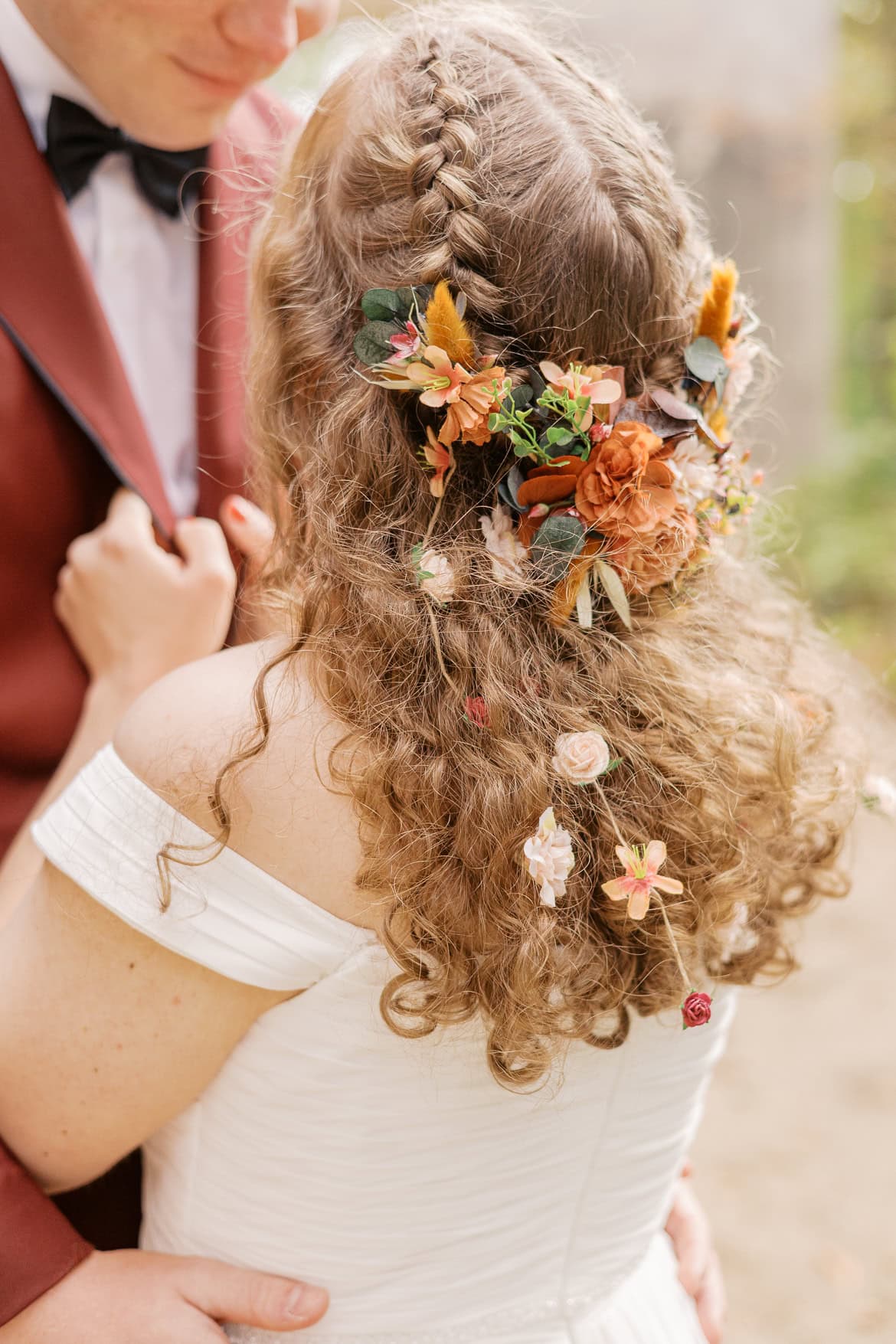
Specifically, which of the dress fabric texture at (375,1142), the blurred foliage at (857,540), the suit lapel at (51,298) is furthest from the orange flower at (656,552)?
the blurred foliage at (857,540)

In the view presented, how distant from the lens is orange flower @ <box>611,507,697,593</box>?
4.09ft

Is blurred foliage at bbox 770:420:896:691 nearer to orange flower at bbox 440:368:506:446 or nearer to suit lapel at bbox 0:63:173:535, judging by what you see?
suit lapel at bbox 0:63:173:535

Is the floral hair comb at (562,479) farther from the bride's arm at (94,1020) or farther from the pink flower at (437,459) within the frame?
the bride's arm at (94,1020)

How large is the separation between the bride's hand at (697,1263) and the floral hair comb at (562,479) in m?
0.77

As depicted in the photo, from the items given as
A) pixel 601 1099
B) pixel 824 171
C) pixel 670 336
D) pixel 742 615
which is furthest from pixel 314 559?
pixel 824 171

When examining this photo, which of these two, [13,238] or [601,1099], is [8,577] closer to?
[13,238]

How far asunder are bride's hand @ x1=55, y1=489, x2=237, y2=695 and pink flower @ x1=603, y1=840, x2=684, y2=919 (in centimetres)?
75

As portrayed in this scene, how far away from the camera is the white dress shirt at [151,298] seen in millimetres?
1866

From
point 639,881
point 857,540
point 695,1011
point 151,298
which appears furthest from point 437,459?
point 857,540

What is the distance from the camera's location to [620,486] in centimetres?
123

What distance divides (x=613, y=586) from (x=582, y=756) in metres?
0.18

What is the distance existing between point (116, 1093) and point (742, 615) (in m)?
0.90

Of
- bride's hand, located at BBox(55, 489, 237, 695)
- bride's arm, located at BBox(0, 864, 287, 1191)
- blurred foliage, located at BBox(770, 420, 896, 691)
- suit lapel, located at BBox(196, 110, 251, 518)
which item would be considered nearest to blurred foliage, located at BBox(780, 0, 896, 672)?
blurred foliage, located at BBox(770, 420, 896, 691)

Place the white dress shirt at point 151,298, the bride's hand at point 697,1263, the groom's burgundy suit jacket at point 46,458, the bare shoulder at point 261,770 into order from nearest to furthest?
the bare shoulder at point 261,770, the groom's burgundy suit jacket at point 46,458, the bride's hand at point 697,1263, the white dress shirt at point 151,298
